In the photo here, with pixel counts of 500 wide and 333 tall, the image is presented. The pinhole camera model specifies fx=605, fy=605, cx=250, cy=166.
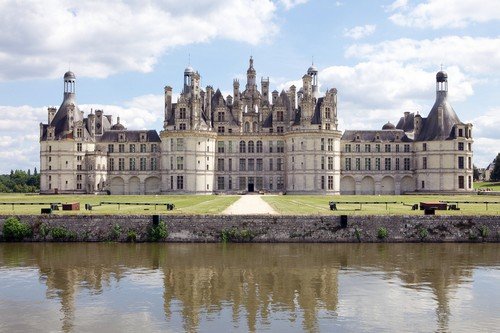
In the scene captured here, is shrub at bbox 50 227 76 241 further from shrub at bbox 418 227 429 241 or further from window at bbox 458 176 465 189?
window at bbox 458 176 465 189

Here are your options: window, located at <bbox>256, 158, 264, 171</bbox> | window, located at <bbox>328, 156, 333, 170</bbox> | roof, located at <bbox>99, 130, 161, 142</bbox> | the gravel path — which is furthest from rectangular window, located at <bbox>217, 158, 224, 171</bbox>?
the gravel path

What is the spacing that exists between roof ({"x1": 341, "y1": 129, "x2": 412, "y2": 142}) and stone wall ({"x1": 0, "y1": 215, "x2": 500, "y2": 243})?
161 ft

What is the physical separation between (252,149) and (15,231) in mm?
51016

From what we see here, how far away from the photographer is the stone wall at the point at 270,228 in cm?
3822

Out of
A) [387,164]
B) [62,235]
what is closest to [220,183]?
[387,164]

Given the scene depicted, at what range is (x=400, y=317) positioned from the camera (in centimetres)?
2027

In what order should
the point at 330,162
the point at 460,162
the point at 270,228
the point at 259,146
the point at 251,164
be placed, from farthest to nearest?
the point at 251,164, the point at 259,146, the point at 460,162, the point at 330,162, the point at 270,228

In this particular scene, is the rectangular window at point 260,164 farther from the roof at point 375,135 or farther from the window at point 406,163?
the window at point 406,163

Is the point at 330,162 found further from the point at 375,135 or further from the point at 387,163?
the point at 387,163

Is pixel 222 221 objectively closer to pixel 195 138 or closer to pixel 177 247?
pixel 177 247

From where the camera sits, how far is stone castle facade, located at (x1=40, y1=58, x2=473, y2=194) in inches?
3214

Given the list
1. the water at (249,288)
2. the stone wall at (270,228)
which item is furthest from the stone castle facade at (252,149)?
the water at (249,288)

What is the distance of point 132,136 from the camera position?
8888cm

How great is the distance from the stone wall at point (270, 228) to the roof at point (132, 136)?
4985 centimetres
